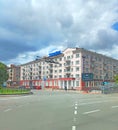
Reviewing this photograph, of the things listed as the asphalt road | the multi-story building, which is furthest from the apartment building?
the asphalt road

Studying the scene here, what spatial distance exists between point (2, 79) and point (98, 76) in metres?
39.2

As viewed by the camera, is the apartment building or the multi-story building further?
the multi-story building

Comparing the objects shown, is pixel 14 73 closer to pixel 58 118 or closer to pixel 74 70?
pixel 74 70

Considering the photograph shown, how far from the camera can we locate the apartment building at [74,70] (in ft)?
329

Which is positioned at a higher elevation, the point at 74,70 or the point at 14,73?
the point at 14,73

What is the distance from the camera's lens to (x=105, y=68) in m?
117

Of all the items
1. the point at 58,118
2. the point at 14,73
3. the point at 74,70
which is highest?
the point at 14,73

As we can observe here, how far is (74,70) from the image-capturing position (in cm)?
10300

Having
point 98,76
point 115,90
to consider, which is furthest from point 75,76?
point 115,90

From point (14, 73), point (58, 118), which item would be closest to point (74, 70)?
point (14, 73)

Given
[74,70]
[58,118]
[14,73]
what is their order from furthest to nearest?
[14,73] < [74,70] < [58,118]

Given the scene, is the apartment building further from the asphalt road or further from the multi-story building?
the asphalt road

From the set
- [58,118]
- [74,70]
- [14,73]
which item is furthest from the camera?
[14,73]

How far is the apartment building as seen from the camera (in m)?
100
